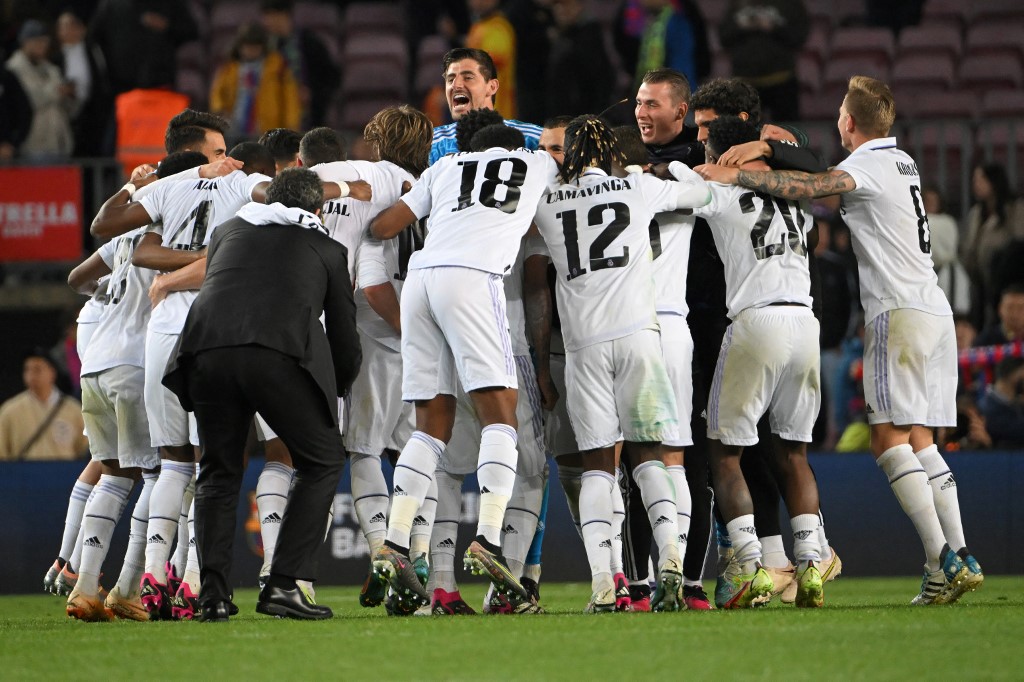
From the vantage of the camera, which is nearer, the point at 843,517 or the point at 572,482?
the point at 572,482

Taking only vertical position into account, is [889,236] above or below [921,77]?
below

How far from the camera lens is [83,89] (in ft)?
49.3

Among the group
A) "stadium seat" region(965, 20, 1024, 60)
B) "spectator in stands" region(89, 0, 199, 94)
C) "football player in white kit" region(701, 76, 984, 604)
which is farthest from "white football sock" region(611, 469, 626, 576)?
"stadium seat" region(965, 20, 1024, 60)

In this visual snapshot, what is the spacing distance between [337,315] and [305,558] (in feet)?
3.77

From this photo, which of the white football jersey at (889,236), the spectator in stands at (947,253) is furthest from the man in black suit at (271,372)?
the spectator in stands at (947,253)

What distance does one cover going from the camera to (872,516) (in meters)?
11.7

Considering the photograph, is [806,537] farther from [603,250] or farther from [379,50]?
[379,50]

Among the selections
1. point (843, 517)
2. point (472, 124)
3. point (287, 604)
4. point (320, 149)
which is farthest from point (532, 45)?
point (287, 604)

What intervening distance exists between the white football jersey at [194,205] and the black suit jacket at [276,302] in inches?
33.2

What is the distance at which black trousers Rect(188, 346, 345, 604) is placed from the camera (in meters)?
6.91

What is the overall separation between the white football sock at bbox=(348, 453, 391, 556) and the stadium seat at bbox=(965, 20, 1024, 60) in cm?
1099

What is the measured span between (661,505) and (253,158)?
9.95 feet

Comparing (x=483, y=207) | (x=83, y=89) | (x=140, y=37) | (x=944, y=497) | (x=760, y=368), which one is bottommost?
(x=944, y=497)

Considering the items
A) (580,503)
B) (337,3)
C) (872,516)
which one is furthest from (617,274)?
(337,3)
